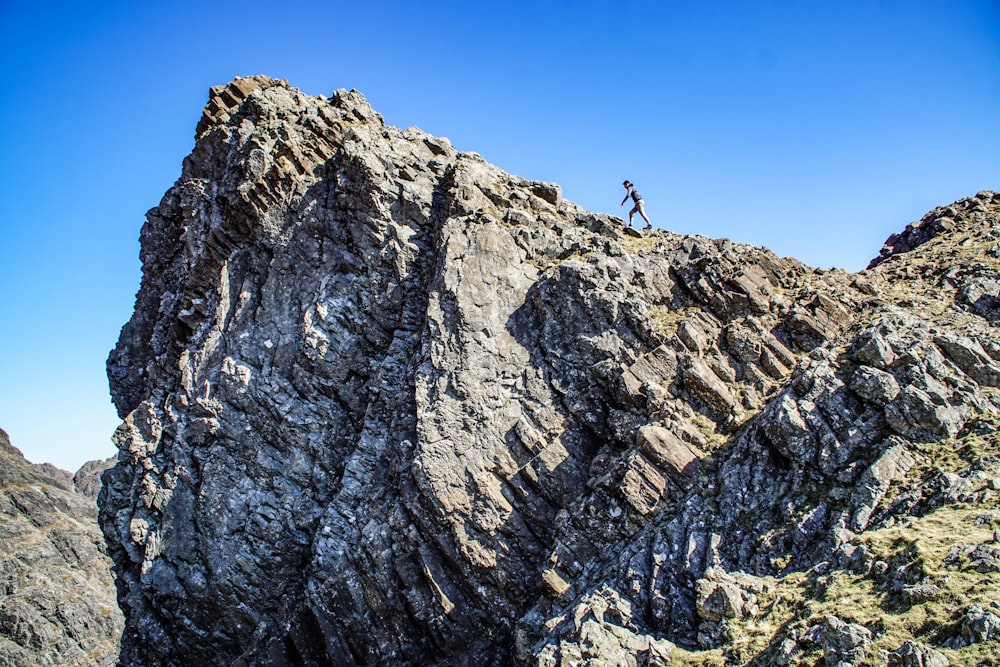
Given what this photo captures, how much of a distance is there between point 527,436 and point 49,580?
240 ft

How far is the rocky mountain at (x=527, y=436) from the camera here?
16094 mm

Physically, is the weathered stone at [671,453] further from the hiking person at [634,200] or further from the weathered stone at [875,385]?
the hiking person at [634,200]

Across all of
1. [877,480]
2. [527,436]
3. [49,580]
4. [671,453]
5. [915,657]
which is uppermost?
[49,580]

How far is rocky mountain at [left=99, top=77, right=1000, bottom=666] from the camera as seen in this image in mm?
16094

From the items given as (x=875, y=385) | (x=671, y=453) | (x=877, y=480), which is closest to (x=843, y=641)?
(x=877, y=480)

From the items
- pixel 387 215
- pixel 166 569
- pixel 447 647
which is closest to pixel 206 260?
pixel 387 215

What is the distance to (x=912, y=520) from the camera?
15.6 metres

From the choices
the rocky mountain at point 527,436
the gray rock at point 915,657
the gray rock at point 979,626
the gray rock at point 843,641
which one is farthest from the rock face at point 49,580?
the gray rock at point 979,626

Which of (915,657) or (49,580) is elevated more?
(49,580)

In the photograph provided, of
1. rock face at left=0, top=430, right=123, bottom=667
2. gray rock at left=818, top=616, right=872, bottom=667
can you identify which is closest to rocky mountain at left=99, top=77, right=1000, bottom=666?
gray rock at left=818, top=616, right=872, bottom=667

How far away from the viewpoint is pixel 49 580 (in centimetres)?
6594

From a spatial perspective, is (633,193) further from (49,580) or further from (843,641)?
(49,580)

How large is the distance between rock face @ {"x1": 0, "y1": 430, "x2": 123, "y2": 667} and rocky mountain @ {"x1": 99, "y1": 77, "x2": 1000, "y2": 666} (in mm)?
43605

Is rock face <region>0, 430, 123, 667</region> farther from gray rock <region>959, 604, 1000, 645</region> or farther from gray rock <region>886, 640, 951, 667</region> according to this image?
gray rock <region>959, 604, 1000, 645</region>
